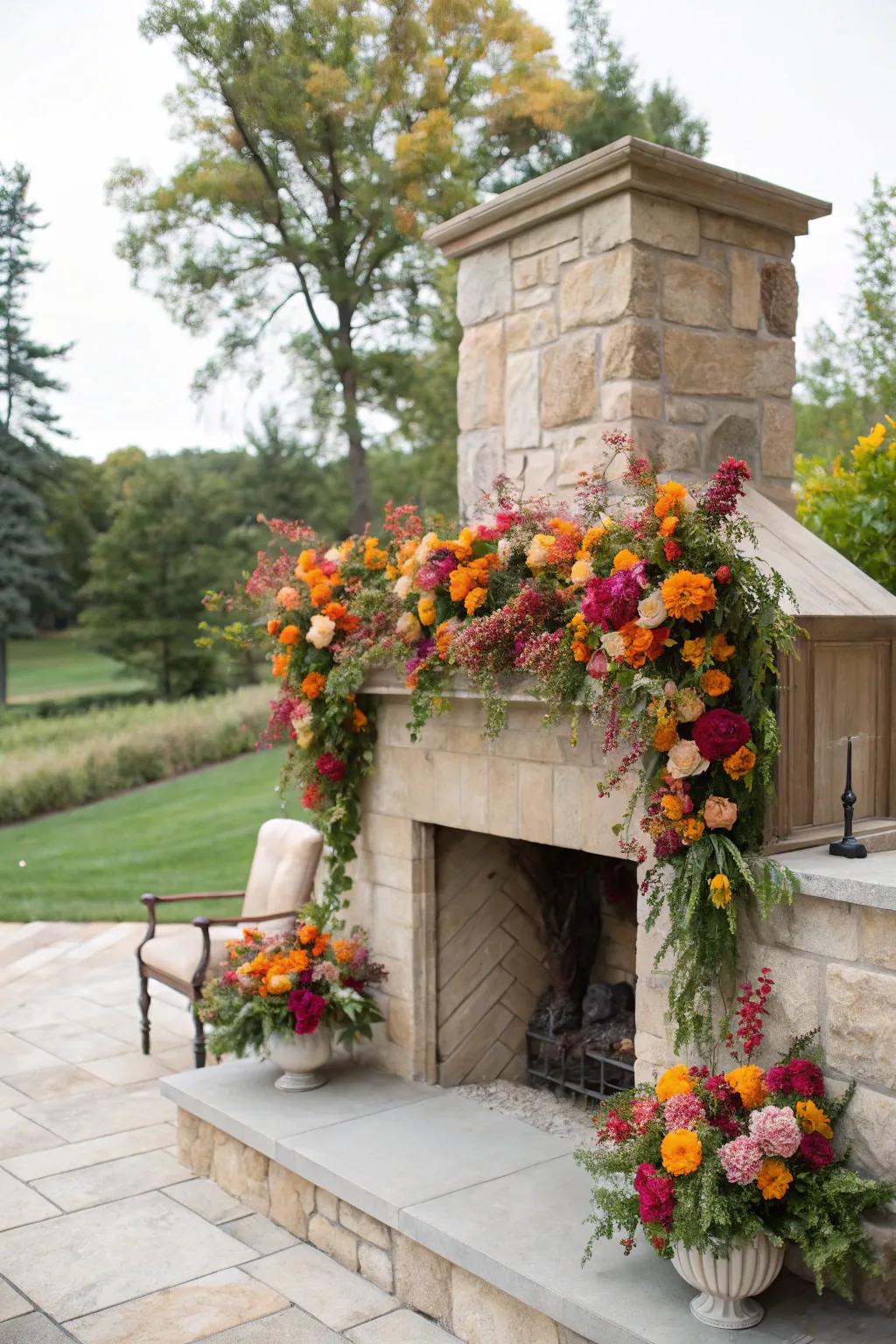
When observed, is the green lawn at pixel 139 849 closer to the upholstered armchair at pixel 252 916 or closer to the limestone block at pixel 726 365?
the upholstered armchair at pixel 252 916

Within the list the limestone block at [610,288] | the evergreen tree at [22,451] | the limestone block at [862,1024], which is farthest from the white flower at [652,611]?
the evergreen tree at [22,451]

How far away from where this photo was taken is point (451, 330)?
12977 millimetres

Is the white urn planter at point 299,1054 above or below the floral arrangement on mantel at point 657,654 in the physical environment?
below

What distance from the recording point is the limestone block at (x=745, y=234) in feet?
12.1

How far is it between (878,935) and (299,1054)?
2.16 meters

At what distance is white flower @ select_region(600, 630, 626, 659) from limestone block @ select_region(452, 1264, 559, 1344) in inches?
61.4

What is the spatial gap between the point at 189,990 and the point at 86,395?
19149 millimetres

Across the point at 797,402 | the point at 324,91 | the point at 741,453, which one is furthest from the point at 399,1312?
the point at 797,402

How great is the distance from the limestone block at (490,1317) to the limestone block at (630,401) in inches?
94.8

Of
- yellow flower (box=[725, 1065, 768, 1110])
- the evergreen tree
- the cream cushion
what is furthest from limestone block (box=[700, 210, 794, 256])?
the evergreen tree

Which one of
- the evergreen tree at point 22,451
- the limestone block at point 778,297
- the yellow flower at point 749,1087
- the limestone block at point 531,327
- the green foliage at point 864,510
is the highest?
Answer: the evergreen tree at point 22,451

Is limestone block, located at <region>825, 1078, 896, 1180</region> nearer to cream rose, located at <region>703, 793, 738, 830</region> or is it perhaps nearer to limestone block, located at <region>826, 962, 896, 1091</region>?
limestone block, located at <region>826, 962, 896, 1091</region>

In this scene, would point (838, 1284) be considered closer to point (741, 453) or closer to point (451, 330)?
point (741, 453)

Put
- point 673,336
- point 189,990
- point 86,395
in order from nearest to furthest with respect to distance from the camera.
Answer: point 673,336 < point 189,990 < point 86,395
